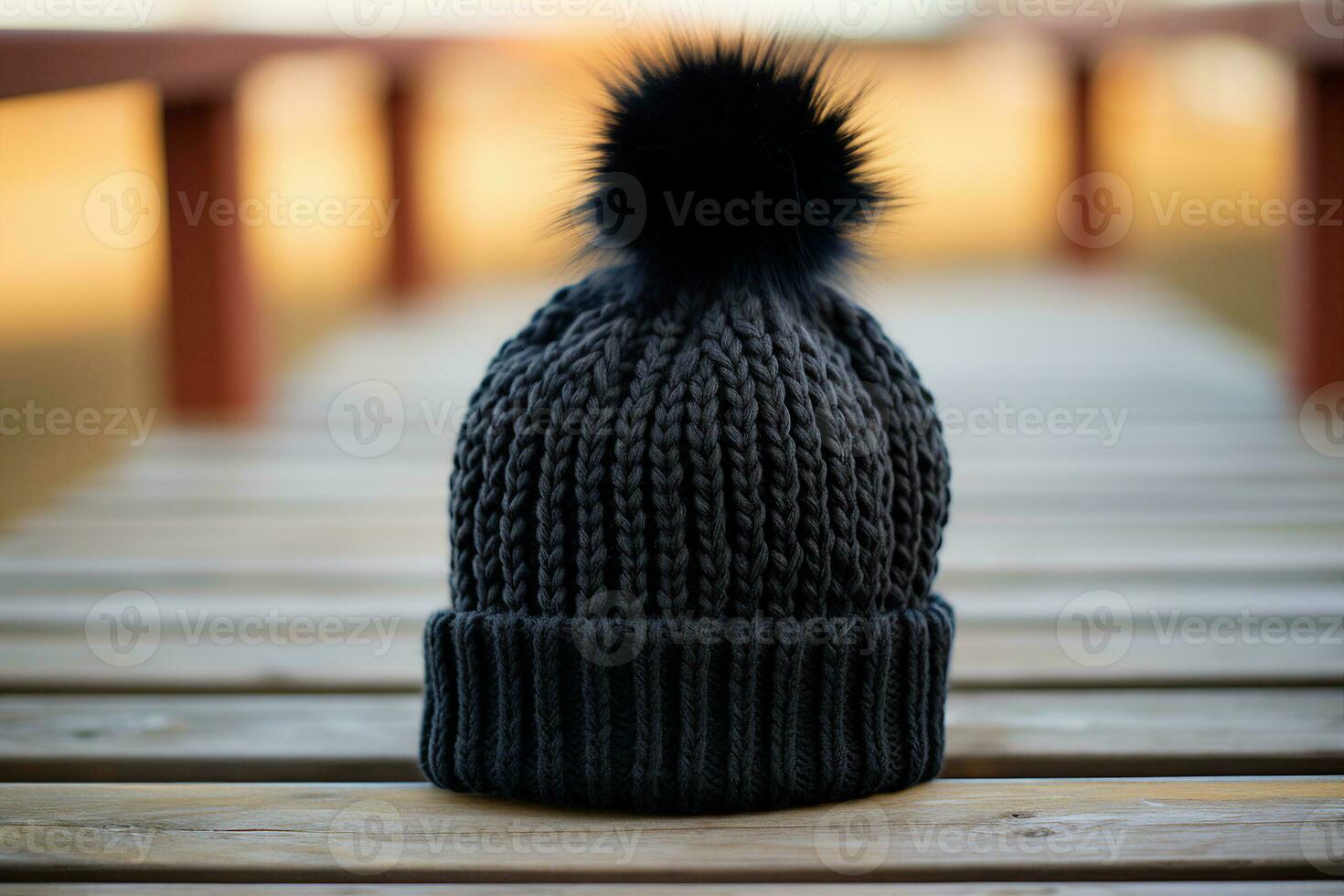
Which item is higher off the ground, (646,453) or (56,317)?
(56,317)

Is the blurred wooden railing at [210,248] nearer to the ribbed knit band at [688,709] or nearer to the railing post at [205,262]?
the railing post at [205,262]

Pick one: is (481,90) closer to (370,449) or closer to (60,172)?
(60,172)

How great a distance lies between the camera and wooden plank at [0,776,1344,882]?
2.99 ft

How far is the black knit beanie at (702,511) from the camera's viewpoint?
0.95m

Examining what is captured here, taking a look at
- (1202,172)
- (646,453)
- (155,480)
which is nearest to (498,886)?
(646,453)

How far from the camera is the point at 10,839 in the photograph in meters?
0.97

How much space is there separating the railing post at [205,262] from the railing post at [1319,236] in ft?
6.79

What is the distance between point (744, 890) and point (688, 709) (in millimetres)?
137

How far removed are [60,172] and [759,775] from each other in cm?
235

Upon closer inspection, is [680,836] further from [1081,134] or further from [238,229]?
[1081,134]

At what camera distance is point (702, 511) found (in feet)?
3.10

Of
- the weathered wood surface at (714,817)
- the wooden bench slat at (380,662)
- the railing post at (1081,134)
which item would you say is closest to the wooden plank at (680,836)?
the weathered wood surface at (714,817)

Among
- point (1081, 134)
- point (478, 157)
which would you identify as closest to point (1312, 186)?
point (1081, 134)

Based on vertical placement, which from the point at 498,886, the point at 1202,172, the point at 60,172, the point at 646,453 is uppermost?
the point at 1202,172
